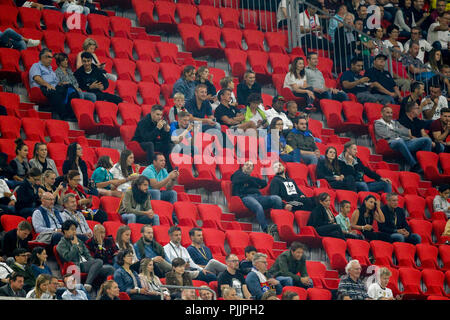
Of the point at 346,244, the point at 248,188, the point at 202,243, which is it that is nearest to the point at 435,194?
the point at 346,244

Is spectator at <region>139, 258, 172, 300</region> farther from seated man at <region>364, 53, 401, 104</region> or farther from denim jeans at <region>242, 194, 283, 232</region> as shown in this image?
seated man at <region>364, 53, 401, 104</region>

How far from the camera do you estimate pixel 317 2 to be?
1398 cm

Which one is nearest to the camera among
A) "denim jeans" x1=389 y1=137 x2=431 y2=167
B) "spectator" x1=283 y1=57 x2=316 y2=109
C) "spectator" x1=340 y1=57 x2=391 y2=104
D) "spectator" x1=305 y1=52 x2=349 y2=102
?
"denim jeans" x1=389 y1=137 x2=431 y2=167

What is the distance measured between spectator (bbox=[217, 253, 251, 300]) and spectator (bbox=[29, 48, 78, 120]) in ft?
9.71

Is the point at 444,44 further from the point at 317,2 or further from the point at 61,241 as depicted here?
the point at 61,241

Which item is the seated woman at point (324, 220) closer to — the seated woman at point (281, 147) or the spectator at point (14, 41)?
the seated woman at point (281, 147)

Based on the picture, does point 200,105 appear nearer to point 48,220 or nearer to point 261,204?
point 261,204

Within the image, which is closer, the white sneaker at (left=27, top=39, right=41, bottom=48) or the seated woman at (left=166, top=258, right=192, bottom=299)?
the seated woman at (left=166, top=258, right=192, bottom=299)

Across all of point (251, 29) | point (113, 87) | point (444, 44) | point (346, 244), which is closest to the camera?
point (346, 244)

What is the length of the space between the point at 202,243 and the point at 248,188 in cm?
115

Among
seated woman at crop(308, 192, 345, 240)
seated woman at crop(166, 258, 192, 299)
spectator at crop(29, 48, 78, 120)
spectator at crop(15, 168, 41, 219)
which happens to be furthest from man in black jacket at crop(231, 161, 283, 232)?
spectator at crop(15, 168, 41, 219)

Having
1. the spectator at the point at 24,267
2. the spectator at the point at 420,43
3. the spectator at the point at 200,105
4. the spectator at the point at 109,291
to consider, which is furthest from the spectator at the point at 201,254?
the spectator at the point at 420,43

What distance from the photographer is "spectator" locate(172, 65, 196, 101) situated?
1134 centimetres

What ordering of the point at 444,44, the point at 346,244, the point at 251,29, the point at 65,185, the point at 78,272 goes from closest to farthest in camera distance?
the point at 78,272 → the point at 65,185 → the point at 346,244 → the point at 251,29 → the point at 444,44
